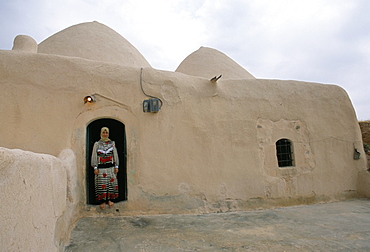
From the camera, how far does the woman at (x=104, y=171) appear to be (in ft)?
14.9

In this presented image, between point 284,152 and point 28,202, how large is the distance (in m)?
5.52

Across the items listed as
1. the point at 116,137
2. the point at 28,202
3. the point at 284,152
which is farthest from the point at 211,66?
the point at 28,202

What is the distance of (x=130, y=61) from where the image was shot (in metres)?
8.04

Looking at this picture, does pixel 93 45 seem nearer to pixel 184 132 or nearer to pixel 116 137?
pixel 116 137

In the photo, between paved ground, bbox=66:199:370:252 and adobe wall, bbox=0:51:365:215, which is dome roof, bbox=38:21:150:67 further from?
paved ground, bbox=66:199:370:252

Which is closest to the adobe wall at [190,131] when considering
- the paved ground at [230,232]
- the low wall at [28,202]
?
the paved ground at [230,232]

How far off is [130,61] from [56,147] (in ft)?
14.4

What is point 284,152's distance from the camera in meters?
6.12

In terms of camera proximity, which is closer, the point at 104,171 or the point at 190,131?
the point at 104,171

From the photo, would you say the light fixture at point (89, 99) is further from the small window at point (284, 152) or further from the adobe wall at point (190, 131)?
the small window at point (284, 152)

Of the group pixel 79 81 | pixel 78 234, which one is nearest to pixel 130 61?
pixel 79 81

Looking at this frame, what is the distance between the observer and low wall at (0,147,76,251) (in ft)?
5.19

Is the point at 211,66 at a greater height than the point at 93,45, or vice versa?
the point at 93,45

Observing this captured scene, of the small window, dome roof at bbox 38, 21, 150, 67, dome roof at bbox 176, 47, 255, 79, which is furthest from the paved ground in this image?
dome roof at bbox 176, 47, 255, 79
